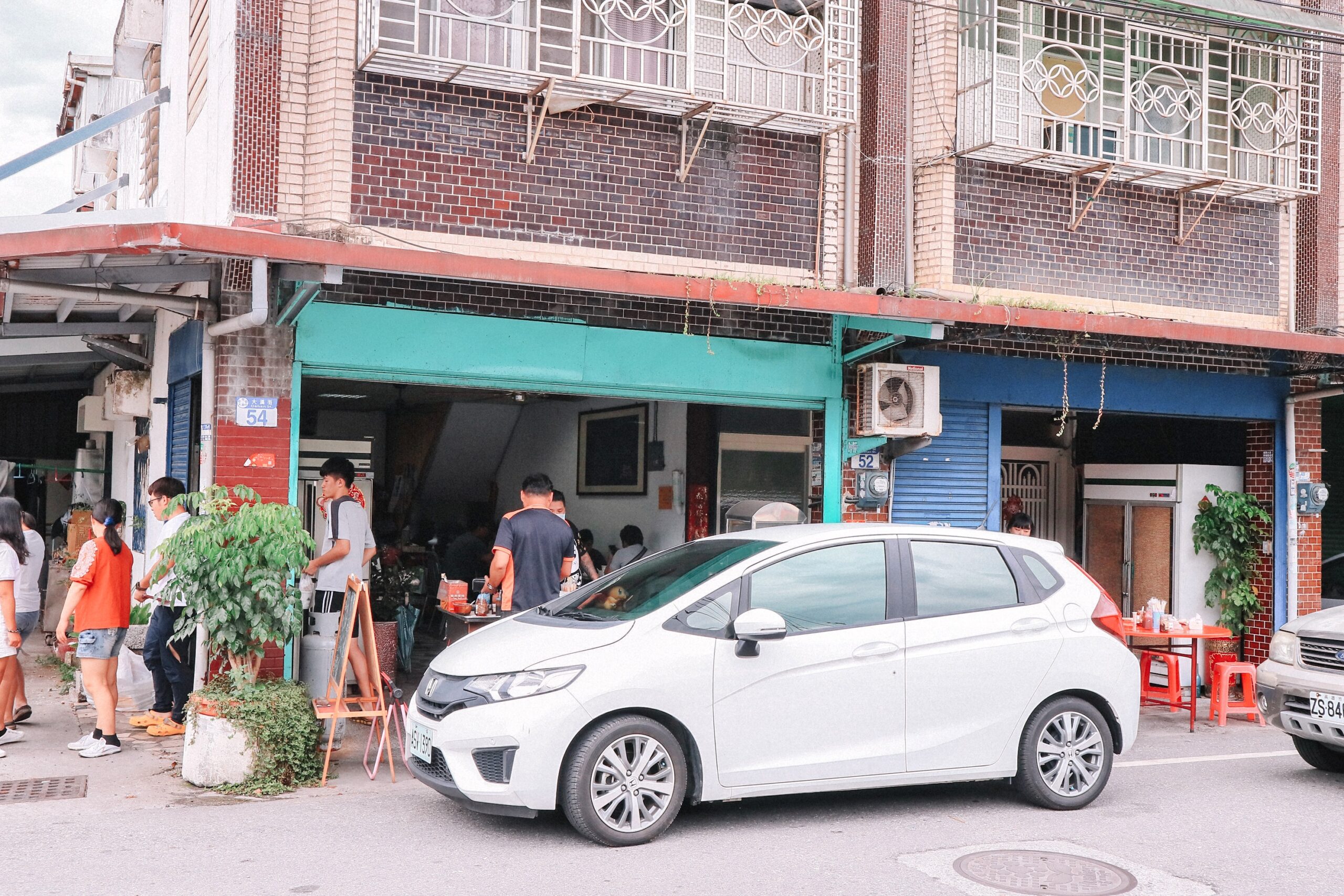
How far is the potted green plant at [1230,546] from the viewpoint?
12562 mm

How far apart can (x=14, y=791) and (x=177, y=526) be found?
2051mm

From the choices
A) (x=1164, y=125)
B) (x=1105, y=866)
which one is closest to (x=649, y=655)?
(x=1105, y=866)

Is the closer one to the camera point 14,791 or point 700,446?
point 14,791

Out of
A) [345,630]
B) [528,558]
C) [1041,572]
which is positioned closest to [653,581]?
[528,558]

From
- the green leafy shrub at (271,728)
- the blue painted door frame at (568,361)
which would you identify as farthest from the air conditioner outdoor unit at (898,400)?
the green leafy shrub at (271,728)

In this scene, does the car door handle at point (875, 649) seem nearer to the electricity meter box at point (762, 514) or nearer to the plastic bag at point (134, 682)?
the electricity meter box at point (762, 514)

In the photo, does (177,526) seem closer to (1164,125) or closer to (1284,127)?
(1164,125)

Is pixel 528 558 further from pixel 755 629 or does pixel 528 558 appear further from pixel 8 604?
pixel 8 604

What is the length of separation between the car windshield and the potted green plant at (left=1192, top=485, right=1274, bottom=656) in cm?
748

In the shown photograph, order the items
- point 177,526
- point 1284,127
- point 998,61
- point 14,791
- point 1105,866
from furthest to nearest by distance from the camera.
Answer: point 1284,127, point 998,61, point 177,526, point 14,791, point 1105,866

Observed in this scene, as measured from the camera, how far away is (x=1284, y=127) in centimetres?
1240

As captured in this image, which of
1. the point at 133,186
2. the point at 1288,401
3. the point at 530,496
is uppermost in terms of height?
the point at 133,186

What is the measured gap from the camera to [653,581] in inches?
278

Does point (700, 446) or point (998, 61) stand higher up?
point (998, 61)
